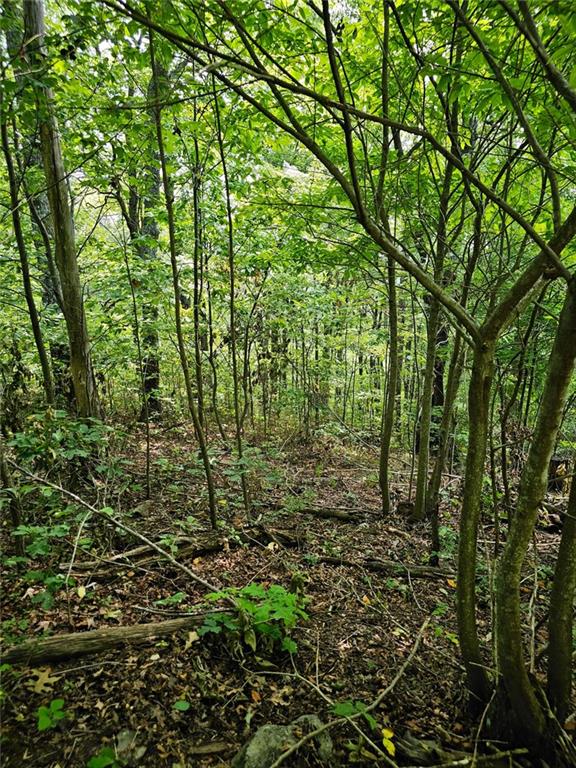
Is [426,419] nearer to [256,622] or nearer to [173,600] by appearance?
[256,622]

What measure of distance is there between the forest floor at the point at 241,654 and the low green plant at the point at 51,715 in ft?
0.13

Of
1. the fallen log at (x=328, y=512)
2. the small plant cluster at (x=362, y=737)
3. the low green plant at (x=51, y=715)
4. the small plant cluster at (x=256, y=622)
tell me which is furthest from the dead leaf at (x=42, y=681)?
the fallen log at (x=328, y=512)

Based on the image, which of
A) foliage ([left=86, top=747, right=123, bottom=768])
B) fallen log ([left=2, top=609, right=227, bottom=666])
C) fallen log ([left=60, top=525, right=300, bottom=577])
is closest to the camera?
foliage ([left=86, top=747, right=123, bottom=768])

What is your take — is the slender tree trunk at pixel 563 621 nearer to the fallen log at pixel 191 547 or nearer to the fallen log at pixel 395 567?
the fallen log at pixel 395 567

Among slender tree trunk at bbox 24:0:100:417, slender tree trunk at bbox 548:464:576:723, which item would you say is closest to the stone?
slender tree trunk at bbox 548:464:576:723

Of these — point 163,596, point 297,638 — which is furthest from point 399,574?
point 163,596

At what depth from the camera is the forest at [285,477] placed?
2.10 metres

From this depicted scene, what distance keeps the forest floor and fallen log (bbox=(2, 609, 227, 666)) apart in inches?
2.0

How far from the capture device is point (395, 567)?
4.18 metres

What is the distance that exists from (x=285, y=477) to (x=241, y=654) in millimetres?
3910

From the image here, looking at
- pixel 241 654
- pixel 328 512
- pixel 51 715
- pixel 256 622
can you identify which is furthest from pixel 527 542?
pixel 328 512

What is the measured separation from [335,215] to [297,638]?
4790mm

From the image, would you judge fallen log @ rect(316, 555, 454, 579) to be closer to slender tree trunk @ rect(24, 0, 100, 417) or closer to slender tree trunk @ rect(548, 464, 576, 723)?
slender tree trunk @ rect(548, 464, 576, 723)

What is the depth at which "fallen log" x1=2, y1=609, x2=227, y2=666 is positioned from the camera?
2441 millimetres
